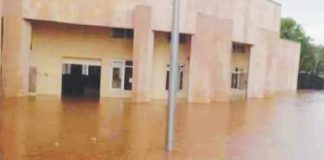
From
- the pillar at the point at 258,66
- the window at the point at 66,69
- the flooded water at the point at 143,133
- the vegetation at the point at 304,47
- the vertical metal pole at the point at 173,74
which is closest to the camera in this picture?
the flooded water at the point at 143,133

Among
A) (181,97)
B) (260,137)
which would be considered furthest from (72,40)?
(260,137)

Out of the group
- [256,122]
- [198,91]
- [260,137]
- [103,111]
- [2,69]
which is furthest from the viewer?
[198,91]

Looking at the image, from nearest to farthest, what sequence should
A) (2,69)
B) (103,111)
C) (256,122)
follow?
(256,122) → (103,111) → (2,69)

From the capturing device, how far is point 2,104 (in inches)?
871

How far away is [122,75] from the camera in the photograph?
99.3ft

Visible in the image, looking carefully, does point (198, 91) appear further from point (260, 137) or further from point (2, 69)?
point (260, 137)

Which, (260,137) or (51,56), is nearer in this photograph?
(260,137)

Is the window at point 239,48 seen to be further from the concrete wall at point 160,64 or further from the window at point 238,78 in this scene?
the concrete wall at point 160,64

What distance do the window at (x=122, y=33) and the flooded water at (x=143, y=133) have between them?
6390mm

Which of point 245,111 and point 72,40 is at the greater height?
point 72,40

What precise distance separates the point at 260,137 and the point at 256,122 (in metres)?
4.76

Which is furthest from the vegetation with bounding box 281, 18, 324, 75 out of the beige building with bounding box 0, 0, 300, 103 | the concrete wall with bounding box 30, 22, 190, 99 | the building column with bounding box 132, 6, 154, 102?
the building column with bounding box 132, 6, 154, 102

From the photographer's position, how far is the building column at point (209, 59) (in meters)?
29.2

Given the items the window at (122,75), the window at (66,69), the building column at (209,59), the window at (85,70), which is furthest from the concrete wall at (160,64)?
the window at (66,69)
